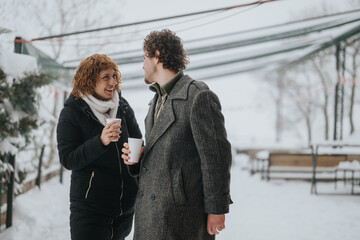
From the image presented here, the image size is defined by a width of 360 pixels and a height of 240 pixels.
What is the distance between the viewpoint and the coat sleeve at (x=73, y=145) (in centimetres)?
151

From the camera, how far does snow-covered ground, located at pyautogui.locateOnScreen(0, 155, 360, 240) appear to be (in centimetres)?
329

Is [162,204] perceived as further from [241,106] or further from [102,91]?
[241,106]

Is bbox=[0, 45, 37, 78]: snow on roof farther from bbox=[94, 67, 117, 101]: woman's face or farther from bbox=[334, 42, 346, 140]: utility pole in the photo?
bbox=[334, 42, 346, 140]: utility pole

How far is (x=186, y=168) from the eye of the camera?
4.46 ft

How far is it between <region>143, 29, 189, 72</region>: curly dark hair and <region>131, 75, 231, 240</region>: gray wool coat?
157 mm

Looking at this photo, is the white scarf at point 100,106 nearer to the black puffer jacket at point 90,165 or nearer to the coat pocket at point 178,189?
the black puffer jacket at point 90,165

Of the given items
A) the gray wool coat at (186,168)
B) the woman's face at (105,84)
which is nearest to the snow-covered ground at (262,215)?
the woman's face at (105,84)

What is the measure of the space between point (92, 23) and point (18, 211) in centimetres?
568

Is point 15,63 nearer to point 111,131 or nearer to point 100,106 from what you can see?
point 100,106

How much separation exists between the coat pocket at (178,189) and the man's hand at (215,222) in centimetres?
15

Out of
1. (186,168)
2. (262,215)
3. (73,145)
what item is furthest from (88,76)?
(262,215)

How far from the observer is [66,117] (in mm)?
1607

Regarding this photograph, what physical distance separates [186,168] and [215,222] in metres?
0.27

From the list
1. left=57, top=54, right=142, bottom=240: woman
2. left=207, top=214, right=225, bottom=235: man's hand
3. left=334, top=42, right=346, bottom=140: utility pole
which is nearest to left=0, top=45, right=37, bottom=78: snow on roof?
left=57, top=54, right=142, bottom=240: woman
